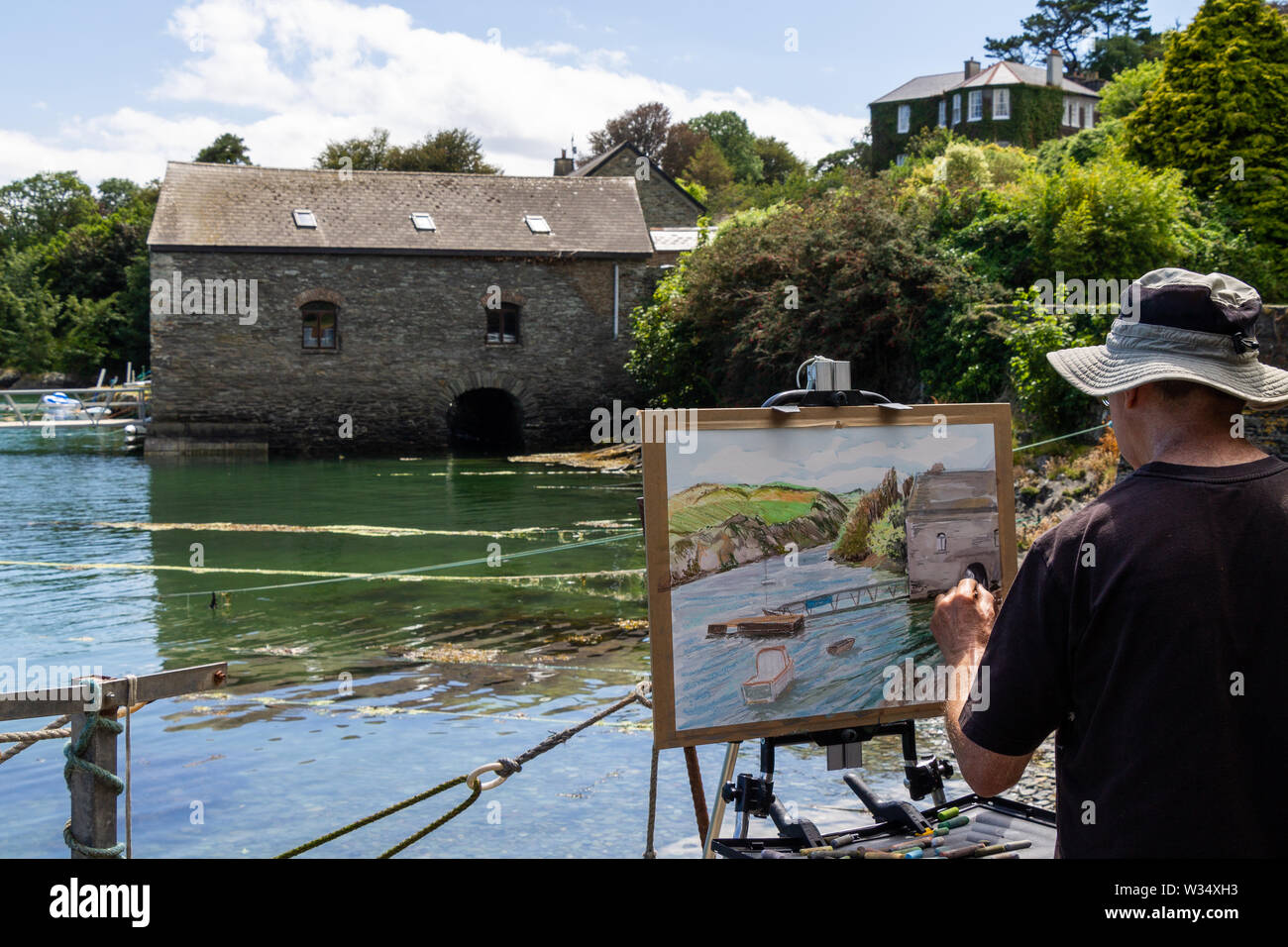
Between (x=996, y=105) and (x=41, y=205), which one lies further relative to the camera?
(x=41, y=205)

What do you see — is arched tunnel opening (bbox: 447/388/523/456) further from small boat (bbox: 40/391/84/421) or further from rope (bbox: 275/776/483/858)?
rope (bbox: 275/776/483/858)

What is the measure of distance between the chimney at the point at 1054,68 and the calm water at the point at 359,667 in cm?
4298

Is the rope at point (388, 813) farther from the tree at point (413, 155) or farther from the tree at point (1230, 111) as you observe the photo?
the tree at point (413, 155)

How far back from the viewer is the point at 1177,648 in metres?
1.89

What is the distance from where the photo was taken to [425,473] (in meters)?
25.2

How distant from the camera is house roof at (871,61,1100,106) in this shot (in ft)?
173

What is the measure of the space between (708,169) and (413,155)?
1662 centimetres

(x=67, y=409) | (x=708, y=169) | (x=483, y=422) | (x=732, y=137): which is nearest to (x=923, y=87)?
(x=708, y=169)

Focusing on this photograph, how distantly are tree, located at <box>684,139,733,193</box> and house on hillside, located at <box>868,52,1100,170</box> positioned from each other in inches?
336

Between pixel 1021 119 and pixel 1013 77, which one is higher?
pixel 1013 77

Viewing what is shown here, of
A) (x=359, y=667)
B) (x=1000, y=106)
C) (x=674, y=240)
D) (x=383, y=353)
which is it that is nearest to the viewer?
(x=359, y=667)

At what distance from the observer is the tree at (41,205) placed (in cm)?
7844

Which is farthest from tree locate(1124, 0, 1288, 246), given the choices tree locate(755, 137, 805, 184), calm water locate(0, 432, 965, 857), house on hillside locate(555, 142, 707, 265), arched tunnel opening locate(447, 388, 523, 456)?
tree locate(755, 137, 805, 184)

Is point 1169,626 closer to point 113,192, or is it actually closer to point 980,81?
point 980,81
